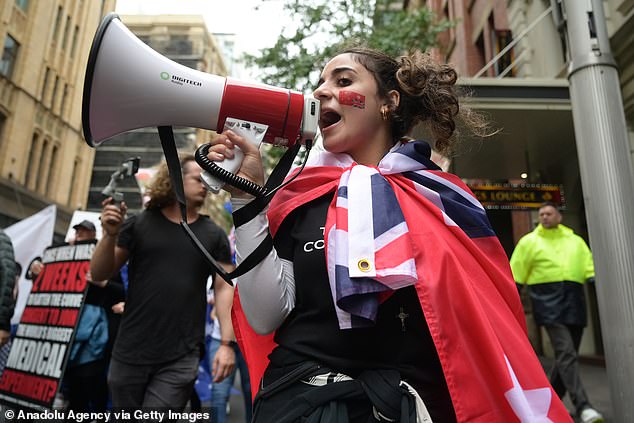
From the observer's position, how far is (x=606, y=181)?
3.04 m

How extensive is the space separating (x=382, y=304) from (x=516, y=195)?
732cm

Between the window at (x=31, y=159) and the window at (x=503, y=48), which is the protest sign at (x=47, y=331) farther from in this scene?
the window at (x=503, y=48)

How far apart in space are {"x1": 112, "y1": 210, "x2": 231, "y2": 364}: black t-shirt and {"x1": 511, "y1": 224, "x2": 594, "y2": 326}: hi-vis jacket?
3.47 metres

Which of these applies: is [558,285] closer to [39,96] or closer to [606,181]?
[606,181]

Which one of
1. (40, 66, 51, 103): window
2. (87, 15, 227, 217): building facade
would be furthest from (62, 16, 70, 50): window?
(87, 15, 227, 217): building facade

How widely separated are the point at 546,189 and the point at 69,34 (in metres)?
7.24

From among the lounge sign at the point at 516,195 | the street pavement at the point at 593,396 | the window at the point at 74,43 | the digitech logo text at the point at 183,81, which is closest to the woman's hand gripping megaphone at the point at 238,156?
the digitech logo text at the point at 183,81

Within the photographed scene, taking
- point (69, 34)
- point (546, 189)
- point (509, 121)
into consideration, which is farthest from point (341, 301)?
point (546, 189)

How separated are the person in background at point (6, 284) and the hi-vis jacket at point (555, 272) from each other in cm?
456

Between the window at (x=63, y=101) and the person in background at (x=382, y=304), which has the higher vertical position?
the window at (x=63, y=101)

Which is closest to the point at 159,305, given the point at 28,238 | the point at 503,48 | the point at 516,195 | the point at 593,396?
the point at 28,238

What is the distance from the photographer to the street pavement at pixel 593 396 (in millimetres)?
4796

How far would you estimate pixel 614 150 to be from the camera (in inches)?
121

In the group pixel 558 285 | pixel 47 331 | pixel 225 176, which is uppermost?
pixel 558 285
